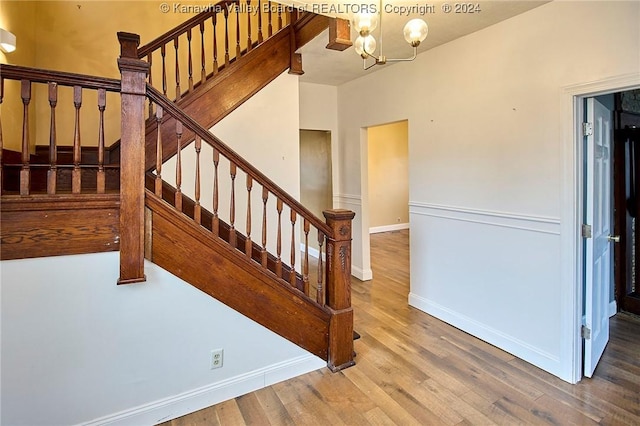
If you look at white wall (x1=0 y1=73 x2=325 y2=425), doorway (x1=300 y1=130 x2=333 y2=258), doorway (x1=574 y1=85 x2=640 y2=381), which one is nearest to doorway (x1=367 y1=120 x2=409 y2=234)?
doorway (x1=300 y1=130 x2=333 y2=258)

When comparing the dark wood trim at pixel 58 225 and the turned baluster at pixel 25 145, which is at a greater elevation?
the turned baluster at pixel 25 145

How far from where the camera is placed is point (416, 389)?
234 centimetres

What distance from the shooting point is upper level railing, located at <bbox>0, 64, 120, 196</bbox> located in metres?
1.68

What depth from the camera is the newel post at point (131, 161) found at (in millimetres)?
1837

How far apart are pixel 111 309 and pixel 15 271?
47 cm

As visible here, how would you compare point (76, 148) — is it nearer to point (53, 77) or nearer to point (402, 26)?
point (53, 77)

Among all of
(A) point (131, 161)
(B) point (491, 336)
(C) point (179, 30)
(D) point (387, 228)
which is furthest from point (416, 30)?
(D) point (387, 228)

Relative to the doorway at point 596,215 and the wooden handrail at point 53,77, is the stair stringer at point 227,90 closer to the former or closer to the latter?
the wooden handrail at point 53,77

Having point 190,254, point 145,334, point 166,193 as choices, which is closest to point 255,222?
point 166,193

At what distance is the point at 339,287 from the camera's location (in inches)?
102

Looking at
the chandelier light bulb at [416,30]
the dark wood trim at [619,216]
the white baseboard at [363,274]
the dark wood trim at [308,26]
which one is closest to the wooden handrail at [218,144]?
the chandelier light bulb at [416,30]

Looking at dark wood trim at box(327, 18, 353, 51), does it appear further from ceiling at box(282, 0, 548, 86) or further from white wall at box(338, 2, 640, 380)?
white wall at box(338, 2, 640, 380)

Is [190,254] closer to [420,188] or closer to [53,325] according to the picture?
[53,325]

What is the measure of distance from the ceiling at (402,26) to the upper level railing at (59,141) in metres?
1.41
